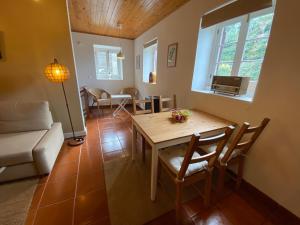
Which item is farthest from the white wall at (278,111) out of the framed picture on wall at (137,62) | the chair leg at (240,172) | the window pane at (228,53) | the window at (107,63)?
the window at (107,63)

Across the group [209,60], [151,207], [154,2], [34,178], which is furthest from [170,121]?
[154,2]

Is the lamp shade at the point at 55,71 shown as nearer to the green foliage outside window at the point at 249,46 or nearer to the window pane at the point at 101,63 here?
the green foliage outside window at the point at 249,46

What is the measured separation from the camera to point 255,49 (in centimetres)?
155

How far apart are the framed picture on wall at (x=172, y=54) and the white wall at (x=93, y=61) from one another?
2524 mm

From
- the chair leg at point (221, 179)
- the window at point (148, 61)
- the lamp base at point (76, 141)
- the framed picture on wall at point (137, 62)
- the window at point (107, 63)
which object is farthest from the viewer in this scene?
the window at point (107, 63)

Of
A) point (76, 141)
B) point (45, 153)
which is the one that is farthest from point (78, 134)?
point (45, 153)

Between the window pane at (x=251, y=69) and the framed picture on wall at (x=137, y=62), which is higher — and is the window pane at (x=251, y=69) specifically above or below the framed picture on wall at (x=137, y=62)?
below

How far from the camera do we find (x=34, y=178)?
1.64 m

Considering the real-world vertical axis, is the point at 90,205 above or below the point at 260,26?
below

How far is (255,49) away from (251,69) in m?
0.22

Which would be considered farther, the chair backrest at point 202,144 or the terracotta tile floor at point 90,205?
the terracotta tile floor at point 90,205

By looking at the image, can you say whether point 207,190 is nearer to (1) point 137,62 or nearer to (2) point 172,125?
(2) point 172,125

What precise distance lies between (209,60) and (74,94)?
2.45 metres

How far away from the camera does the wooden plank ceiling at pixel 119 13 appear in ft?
7.49
